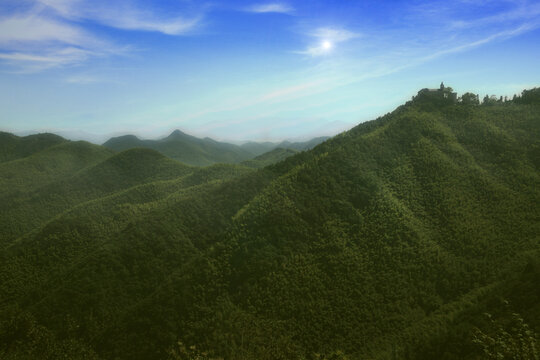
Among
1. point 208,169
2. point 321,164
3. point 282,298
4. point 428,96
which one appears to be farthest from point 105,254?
point 428,96

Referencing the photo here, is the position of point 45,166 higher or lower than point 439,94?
lower

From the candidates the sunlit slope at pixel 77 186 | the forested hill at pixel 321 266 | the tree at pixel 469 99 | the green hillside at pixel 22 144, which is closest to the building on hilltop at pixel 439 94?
the tree at pixel 469 99

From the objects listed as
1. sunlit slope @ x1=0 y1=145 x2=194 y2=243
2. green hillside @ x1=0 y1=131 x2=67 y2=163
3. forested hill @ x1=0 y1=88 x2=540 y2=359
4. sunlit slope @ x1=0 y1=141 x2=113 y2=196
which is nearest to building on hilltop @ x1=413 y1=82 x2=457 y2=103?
forested hill @ x1=0 y1=88 x2=540 y2=359

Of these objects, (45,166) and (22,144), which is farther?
(22,144)

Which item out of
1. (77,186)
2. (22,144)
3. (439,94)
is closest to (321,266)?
(439,94)

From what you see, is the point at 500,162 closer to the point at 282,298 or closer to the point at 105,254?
the point at 282,298

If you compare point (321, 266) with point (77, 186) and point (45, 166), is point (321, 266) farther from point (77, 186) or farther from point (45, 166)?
point (45, 166)

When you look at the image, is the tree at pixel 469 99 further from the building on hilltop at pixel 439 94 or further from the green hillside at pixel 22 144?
the green hillside at pixel 22 144
